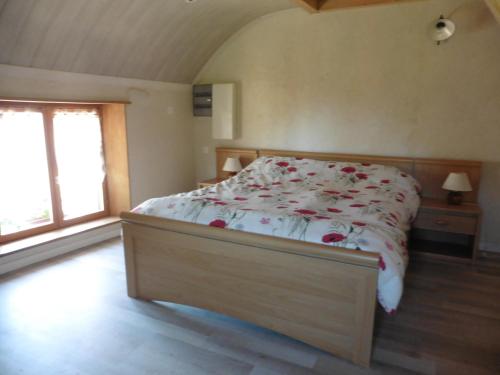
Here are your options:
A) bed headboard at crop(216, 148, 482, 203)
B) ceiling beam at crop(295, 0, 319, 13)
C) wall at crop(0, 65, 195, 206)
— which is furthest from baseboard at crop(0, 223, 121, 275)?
ceiling beam at crop(295, 0, 319, 13)

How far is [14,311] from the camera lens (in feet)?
8.42

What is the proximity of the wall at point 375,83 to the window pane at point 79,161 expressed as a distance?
1723mm

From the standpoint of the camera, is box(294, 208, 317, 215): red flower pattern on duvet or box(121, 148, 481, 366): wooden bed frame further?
box(294, 208, 317, 215): red flower pattern on duvet

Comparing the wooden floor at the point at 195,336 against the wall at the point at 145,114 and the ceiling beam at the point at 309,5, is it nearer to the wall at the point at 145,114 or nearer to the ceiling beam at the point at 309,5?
the wall at the point at 145,114

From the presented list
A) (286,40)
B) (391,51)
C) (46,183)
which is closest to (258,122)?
(286,40)

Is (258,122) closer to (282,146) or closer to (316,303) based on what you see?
(282,146)

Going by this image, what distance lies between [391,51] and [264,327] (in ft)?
9.98

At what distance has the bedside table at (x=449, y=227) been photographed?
3293mm

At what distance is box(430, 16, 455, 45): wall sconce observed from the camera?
3.35m

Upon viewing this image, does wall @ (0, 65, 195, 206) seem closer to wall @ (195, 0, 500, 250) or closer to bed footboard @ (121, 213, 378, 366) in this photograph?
wall @ (195, 0, 500, 250)

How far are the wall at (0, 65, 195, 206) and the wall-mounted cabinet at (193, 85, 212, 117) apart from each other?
0.10m

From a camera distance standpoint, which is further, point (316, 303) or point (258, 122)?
point (258, 122)

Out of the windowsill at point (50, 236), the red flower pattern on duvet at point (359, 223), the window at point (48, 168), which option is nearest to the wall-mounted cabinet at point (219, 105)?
the window at point (48, 168)

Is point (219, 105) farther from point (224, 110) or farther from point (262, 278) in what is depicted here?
point (262, 278)
